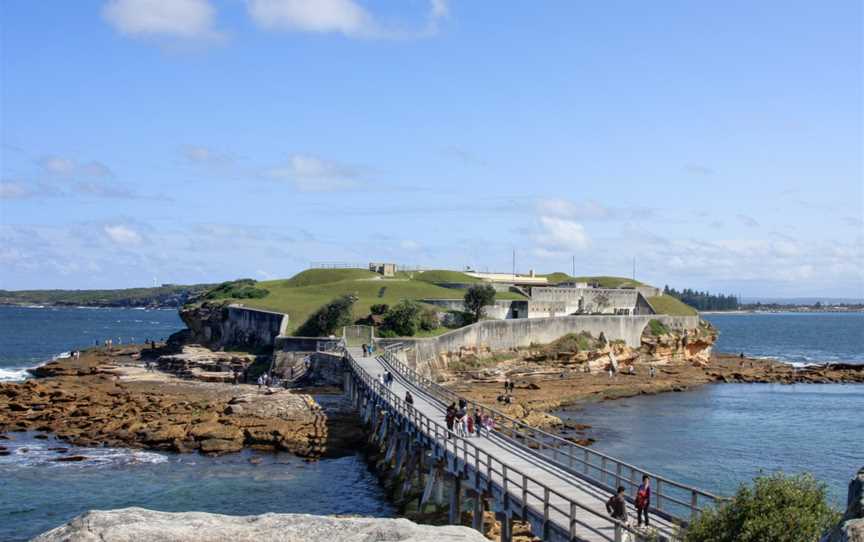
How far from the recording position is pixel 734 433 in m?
52.0

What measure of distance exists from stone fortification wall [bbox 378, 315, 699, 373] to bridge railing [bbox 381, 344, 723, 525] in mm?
4277

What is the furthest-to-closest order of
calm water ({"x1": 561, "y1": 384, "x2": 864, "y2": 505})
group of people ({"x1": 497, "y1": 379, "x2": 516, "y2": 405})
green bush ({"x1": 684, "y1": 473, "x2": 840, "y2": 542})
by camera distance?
group of people ({"x1": 497, "y1": 379, "x2": 516, "y2": 405})
calm water ({"x1": 561, "y1": 384, "x2": 864, "y2": 505})
green bush ({"x1": 684, "y1": 473, "x2": 840, "y2": 542})

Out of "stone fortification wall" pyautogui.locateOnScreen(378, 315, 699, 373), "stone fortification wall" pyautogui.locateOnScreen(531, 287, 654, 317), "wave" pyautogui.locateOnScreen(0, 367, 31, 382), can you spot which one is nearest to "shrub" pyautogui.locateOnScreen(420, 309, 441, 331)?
"stone fortification wall" pyautogui.locateOnScreen(378, 315, 699, 373)

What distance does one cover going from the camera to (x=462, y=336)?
243ft

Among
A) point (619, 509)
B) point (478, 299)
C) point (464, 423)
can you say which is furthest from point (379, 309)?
point (619, 509)

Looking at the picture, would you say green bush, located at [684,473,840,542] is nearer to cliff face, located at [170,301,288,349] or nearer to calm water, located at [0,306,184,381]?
cliff face, located at [170,301,288,349]

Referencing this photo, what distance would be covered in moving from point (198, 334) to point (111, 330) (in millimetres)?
73978

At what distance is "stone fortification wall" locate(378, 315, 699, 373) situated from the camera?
68.5m

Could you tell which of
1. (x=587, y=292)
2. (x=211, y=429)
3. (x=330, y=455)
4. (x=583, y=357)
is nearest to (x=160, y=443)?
(x=211, y=429)

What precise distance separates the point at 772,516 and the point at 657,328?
84.2 meters

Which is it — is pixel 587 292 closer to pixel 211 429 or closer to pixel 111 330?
pixel 211 429

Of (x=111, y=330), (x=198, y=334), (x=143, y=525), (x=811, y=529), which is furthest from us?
(x=111, y=330)

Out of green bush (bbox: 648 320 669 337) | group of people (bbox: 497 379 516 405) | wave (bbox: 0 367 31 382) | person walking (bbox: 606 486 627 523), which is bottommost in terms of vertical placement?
wave (bbox: 0 367 31 382)

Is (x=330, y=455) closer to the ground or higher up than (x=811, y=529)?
closer to the ground
